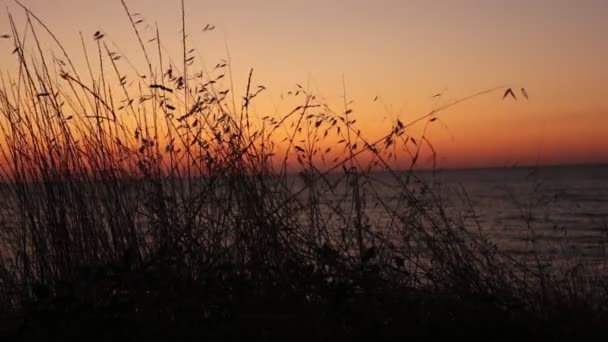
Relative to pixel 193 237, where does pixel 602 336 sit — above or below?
below

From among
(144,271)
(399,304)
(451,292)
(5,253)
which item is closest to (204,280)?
(144,271)

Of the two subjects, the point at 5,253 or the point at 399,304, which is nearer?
the point at 399,304

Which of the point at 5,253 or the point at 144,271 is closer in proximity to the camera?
the point at 144,271

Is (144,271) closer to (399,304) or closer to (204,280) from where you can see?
(204,280)

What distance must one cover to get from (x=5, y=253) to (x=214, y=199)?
1492 mm

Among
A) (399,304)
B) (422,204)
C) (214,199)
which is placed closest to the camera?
(399,304)

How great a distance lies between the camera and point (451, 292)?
3637 mm

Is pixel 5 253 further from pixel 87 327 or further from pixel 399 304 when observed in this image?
pixel 399 304

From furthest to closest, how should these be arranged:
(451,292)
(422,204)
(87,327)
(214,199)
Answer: (422,204) < (214,199) < (451,292) < (87,327)

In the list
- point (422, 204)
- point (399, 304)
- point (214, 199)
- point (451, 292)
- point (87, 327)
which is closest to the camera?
point (87, 327)

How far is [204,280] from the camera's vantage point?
136 inches

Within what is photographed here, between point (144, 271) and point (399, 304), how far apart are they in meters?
1.16

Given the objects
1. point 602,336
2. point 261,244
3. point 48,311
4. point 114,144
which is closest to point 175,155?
point 114,144

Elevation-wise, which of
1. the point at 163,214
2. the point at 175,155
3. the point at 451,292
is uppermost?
the point at 175,155
